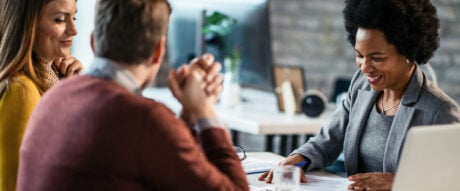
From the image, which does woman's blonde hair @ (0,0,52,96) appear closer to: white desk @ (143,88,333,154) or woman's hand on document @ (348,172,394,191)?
woman's hand on document @ (348,172,394,191)

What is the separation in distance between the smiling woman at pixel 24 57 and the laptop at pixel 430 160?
889mm

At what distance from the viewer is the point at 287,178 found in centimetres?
182

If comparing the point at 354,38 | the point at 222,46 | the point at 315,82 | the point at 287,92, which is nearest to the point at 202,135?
the point at 354,38

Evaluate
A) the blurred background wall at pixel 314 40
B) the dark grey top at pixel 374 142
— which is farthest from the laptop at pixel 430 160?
the blurred background wall at pixel 314 40

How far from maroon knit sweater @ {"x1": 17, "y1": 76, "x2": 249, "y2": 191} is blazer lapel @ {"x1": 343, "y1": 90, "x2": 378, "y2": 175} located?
0.87 metres

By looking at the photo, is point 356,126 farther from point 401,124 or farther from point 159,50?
point 159,50

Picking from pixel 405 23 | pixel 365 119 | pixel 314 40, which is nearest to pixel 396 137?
pixel 365 119

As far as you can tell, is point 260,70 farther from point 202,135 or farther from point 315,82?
point 202,135

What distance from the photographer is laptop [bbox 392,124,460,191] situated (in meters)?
1.64

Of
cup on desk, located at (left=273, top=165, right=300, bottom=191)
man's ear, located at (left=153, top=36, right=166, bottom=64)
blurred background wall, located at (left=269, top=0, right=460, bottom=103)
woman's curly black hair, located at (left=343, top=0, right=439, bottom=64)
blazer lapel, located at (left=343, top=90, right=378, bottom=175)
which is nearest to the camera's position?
man's ear, located at (left=153, top=36, right=166, bottom=64)

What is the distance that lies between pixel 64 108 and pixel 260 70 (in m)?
2.43

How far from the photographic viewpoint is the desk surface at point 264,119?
3.45m

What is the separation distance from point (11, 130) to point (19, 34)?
0.27 m

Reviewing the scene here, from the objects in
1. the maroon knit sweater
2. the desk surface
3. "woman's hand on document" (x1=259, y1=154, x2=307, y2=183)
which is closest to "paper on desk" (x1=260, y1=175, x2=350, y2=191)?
"woman's hand on document" (x1=259, y1=154, x2=307, y2=183)
